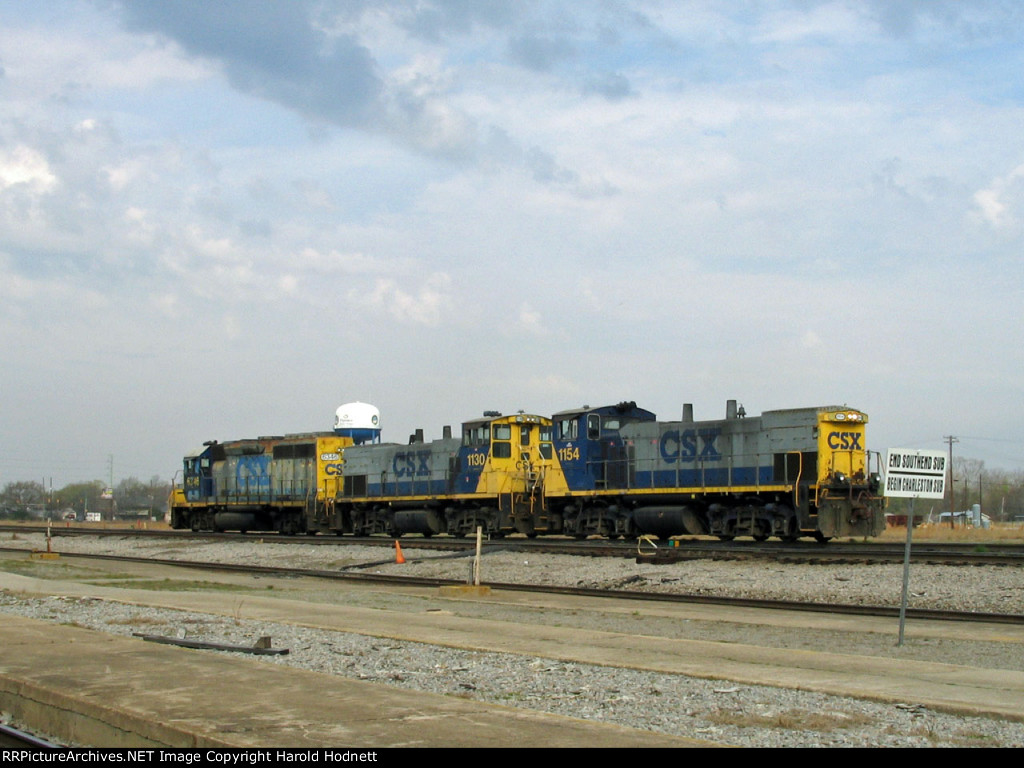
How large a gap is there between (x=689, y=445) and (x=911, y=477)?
15.8 meters

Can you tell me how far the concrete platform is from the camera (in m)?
6.59

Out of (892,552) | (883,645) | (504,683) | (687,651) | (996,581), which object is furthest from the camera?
(892,552)

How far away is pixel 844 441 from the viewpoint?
25625 millimetres

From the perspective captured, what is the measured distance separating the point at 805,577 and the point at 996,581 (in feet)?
10.3

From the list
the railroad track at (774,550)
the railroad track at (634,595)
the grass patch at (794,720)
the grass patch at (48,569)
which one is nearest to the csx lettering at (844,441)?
the railroad track at (774,550)

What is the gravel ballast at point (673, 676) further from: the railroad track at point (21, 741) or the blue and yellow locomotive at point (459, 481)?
the blue and yellow locomotive at point (459, 481)

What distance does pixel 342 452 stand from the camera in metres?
40.0

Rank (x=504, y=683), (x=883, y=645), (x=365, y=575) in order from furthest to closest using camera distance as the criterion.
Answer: (x=365, y=575) < (x=883, y=645) < (x=504, y=683)

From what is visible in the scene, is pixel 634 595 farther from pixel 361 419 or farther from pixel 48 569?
pixel 361 419

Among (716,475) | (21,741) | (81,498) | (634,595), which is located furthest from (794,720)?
(81,498)

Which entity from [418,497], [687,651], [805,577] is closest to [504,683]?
[687,651]

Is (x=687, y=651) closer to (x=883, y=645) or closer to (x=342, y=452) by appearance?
(x=883, y=645)

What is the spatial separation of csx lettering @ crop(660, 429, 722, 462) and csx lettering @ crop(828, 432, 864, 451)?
114 inches

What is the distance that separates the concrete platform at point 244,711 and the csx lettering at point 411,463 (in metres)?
25.5
